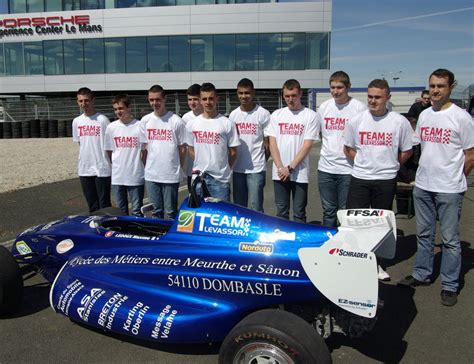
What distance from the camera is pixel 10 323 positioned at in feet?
12.8

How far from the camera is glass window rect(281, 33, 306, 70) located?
110ft

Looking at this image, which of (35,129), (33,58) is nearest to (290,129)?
(35,129)

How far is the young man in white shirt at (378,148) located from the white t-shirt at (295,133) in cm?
59

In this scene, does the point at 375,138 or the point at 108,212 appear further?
the point at 108,212

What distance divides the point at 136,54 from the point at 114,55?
187 cm

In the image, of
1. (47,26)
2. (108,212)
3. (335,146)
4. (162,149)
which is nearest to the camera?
(108,212)

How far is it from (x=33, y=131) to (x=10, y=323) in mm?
22972

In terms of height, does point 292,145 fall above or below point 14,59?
below

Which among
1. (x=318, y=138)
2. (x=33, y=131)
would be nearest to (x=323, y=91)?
(x=33, y=131)

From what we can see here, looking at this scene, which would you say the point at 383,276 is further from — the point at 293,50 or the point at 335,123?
the point at 293,50

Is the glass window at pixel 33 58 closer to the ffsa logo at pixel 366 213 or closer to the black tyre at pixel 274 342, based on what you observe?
the ffsa logo at pixel 366 213

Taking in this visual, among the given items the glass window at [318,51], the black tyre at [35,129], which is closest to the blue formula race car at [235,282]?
the black tyre at [35,129]

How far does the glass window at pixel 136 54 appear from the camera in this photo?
35.2 m

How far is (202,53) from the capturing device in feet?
114
